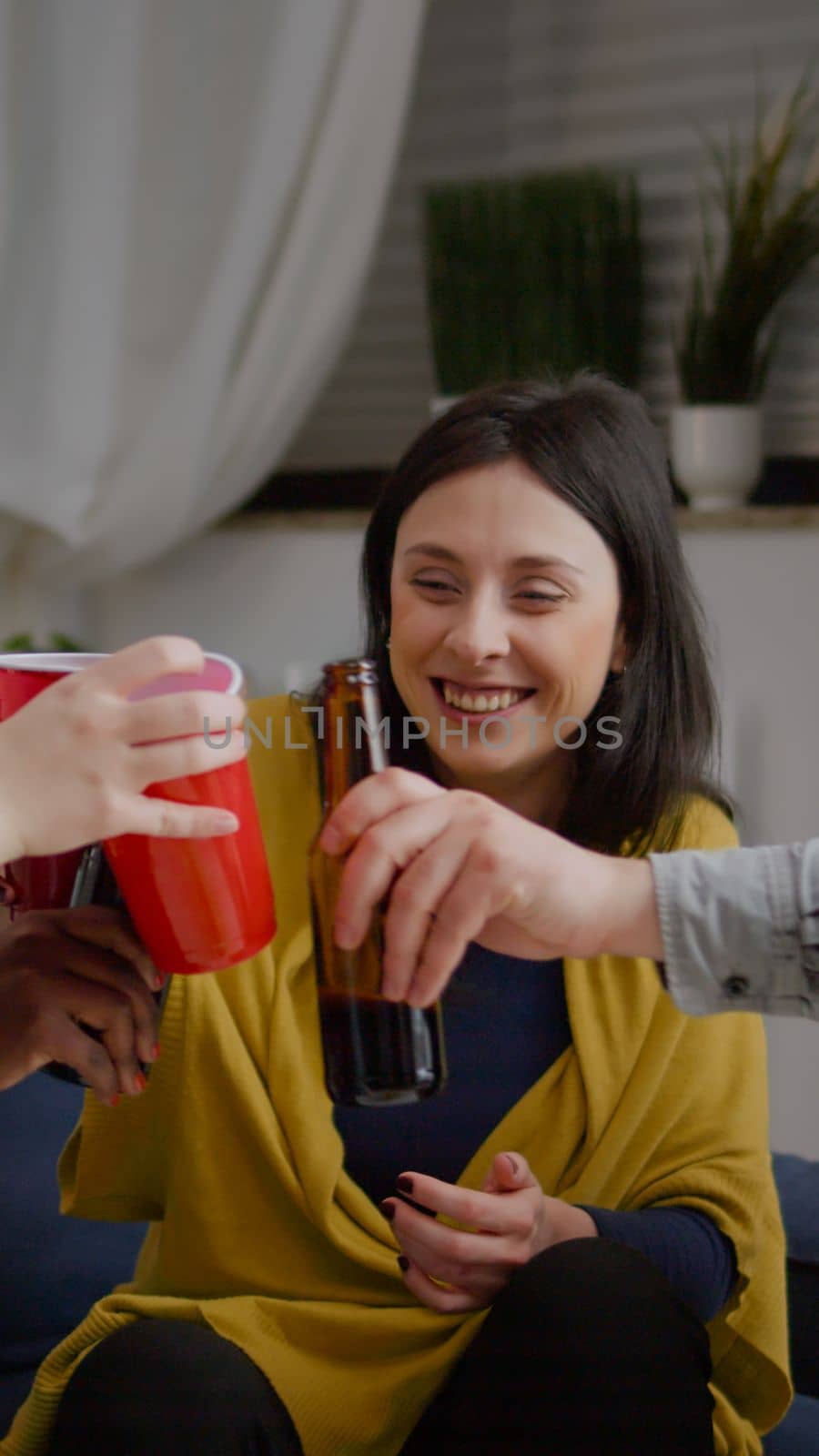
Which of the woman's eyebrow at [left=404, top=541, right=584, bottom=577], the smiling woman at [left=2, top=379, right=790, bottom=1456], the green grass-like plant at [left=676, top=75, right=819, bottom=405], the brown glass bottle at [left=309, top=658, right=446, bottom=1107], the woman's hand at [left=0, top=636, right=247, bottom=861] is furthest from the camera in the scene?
the green grass-like plant at [left=676, top=75, right=819, bottom=405]

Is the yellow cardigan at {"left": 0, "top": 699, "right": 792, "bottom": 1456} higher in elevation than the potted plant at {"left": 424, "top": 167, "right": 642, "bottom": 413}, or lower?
lower

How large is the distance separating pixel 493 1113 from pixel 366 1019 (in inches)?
10.8

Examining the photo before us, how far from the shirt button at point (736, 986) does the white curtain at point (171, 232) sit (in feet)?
4.45

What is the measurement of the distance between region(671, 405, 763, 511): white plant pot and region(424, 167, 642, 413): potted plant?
0.44ft

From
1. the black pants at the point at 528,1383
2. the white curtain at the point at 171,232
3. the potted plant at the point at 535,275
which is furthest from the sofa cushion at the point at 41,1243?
the potted plant at the point at 535,275

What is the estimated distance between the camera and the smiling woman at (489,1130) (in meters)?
0.83

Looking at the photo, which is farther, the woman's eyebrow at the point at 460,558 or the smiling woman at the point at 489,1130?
the woman's eyebrow at the point at 460,558

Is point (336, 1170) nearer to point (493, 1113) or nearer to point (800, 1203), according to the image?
point (493, 1113)

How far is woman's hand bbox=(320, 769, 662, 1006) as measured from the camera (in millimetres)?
677

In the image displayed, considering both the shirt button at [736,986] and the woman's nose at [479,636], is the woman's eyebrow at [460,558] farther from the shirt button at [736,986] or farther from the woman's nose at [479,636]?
the shirt button at [736,986]

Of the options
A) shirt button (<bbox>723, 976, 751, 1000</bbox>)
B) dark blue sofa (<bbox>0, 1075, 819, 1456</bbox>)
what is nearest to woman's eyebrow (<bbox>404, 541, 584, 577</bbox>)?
shirt button (<bbox>723, 976, 751, 1000</bbox>)

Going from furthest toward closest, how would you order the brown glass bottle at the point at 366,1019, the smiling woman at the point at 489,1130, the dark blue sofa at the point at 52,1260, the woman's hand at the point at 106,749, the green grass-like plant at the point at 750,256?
the green grass-like plant at the point at 750,256 → the dark blue sofa at the point at 52,1260 → the smiling woman at the point at 489,1130 → the brown glass bottle at the point at 366,1019 → the woman's hand at the point at 106,749

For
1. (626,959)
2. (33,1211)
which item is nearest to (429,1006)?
(626,959)

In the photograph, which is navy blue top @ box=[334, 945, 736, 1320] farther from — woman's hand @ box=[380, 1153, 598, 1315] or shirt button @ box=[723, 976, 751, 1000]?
shirt button @ box=[723, 976, 751, 1000]
